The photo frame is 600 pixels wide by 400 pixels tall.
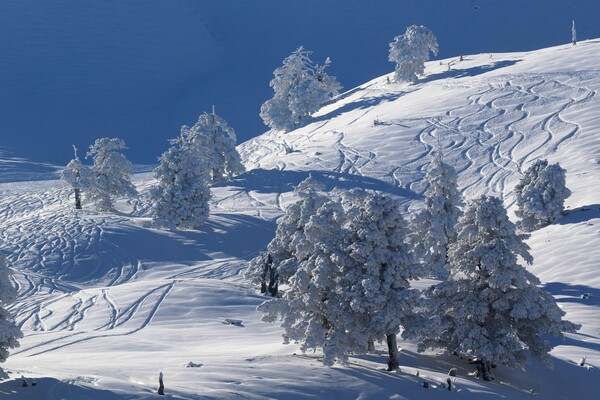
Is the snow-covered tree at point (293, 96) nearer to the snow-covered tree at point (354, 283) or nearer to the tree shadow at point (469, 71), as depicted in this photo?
the tree shadow at point (469, 71)

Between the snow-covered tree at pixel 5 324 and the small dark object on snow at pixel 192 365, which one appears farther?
the small dark object on snow at pixel 192 365

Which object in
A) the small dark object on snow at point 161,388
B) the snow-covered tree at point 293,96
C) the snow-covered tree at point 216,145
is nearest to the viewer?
the small dark object on snow at point 161,388

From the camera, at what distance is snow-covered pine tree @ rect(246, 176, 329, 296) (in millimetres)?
46594

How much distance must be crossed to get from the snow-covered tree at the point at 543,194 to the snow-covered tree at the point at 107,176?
40.2 m

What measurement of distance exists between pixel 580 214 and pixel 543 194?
3051 mm

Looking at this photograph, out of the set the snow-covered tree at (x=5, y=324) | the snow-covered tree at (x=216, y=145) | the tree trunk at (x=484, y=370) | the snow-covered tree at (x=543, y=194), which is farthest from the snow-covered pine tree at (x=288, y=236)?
the snow-covered tree at (x=216, y=145)

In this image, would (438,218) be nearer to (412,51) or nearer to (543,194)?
(543,194)

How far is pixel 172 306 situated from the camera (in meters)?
50.0

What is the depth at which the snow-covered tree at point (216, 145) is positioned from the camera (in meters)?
87.9

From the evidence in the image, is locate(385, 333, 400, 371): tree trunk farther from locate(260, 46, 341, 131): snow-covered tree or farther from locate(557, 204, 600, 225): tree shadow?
locate(260, 46, 341, 131): snow-covered tree

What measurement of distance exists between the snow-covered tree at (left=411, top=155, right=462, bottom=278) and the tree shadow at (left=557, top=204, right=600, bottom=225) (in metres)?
9.03

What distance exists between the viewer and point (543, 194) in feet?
202

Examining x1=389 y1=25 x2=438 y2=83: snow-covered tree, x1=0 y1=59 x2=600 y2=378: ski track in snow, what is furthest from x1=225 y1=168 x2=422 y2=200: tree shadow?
x1=389 y1=25 x2=438 y2=83: snow-covered tree

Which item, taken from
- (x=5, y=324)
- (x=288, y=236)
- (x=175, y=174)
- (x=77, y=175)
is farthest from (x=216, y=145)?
(x=5, y=324)
